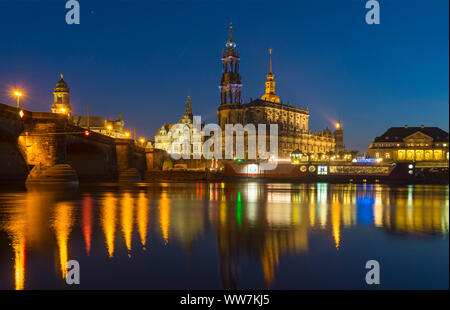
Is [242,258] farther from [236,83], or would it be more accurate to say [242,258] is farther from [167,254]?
[236,83]

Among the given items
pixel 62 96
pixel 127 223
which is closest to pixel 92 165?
pixel 127 223

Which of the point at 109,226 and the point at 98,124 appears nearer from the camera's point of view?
the point at 109,226

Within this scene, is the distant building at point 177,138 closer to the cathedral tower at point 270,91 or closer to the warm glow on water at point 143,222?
the cathedral tower at point 270,91

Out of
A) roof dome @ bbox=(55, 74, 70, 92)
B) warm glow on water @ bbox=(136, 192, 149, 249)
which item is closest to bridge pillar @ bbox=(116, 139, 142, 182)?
warm glow on water @ bbox=(136, 192, 149, 249)

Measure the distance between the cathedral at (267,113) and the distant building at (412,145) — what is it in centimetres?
2059

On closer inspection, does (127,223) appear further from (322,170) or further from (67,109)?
(67,109)

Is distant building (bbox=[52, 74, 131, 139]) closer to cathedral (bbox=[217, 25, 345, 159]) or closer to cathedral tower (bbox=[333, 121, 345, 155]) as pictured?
cathedral (bbox=[217, 25, 345, 159])

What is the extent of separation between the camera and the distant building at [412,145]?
150 m

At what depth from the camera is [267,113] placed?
149625 mm

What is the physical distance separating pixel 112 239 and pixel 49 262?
116 inches

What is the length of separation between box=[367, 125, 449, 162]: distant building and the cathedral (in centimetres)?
2059

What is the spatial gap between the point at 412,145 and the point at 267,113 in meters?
58.2

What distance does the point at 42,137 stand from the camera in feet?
131

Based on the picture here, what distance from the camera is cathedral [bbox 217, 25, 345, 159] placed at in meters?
149
